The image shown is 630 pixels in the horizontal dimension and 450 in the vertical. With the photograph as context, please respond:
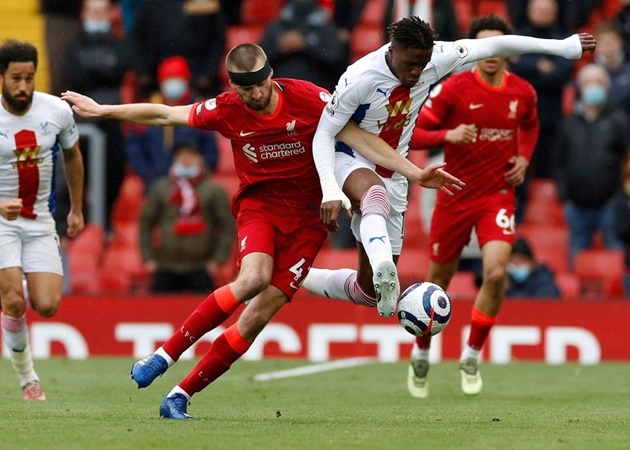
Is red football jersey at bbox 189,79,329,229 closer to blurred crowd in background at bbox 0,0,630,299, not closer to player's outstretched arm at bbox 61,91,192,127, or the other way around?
player's outstretched arm at bbox 61,91,192,127

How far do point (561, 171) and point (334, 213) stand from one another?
29.5 feet

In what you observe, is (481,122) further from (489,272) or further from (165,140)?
(165,140)

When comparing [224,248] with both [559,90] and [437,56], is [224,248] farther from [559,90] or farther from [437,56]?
[437,56]

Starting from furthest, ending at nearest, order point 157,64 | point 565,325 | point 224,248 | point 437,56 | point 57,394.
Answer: point 157,64 → point 224,248 → point 565,325 → point 57,394 → point 437,56

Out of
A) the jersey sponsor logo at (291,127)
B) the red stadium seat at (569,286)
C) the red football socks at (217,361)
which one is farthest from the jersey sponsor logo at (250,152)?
the red stadium seat at (569,286)

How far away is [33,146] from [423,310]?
367 centimetres

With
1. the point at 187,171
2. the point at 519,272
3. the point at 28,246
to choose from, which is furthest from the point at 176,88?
the point at 28,246

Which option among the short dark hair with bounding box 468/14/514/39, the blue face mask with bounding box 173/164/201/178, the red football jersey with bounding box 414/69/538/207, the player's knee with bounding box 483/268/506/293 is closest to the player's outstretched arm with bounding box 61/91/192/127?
the red football jersey with bounding box 414/69/538/207

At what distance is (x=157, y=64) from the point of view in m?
19.1

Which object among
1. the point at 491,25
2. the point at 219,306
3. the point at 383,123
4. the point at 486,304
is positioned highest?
the point at 491,25

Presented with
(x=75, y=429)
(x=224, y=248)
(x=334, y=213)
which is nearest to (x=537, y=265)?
(x=224, y=248)

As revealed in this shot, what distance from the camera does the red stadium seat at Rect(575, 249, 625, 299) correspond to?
1769 cm

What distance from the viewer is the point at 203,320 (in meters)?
9.69

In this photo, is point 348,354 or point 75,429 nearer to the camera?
point 75,429
